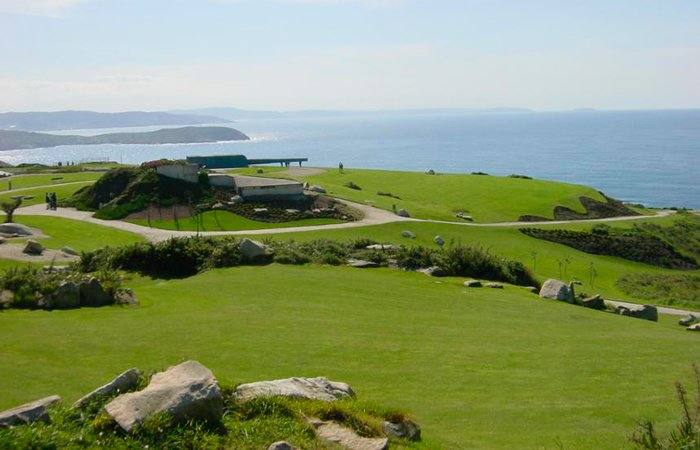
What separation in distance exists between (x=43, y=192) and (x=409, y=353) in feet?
185

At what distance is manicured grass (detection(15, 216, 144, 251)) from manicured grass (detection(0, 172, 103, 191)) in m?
22.3

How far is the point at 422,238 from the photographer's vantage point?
5122 centimetres

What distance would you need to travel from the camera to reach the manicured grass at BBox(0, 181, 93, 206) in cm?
6144

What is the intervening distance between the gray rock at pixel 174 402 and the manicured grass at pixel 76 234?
32839 mm

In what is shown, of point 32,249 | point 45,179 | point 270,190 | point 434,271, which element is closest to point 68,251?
point 32,249

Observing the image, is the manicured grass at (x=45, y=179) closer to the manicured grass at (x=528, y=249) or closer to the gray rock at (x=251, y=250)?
the manicured grass at (x=528, y=249)

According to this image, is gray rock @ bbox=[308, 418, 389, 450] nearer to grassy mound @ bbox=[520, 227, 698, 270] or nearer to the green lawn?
the green lawn

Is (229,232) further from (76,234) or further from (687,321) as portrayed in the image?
(687,321)

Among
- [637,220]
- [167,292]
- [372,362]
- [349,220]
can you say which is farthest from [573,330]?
[637,220]

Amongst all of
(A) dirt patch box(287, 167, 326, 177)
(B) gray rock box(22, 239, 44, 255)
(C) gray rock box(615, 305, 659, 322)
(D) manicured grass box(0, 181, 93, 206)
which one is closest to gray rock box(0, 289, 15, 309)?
(B) gray rock box(22, 239, 44, 255)

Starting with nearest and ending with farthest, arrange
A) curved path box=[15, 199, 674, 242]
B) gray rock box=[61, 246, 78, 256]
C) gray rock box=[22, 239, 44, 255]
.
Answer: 1. gray rock box=[22, 239, 44, 255]
2. gray rock box=[61, 246, 78, 256]
3. curved path box=[15, 199, 674, 242]

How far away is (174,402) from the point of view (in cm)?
1071

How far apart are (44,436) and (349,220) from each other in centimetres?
4561

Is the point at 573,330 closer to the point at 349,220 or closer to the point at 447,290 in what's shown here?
the point at 447,290
